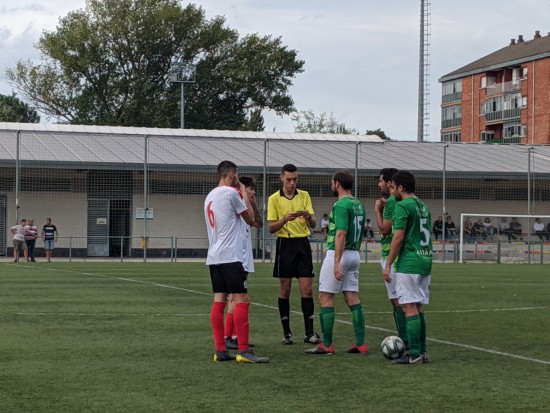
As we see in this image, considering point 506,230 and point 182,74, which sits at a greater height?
point 182,74

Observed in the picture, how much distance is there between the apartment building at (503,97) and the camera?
3829 inches

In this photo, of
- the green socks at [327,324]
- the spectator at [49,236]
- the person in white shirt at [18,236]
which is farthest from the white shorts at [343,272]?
the spectator at [49,236]

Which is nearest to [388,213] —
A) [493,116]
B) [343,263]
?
[343,263]

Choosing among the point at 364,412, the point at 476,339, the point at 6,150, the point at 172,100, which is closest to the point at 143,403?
the point at 364,412

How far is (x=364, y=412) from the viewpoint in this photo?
822 cm

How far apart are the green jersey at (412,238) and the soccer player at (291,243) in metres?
1.87

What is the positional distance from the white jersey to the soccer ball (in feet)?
5.60

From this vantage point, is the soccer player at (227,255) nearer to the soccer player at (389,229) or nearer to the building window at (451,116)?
the soccer player at (389,229)

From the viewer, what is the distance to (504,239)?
140ft

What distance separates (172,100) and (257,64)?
859cm

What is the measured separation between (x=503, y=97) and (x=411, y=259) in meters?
95.3

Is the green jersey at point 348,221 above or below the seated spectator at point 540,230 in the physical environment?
below

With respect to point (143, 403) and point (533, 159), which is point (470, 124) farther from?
point (143, 403)

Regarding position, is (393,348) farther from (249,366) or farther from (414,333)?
(249,366)
